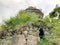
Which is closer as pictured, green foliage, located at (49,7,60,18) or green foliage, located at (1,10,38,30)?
green foliage, located at (1,10,38,30)

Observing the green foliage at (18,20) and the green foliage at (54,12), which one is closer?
the green foliage at (18,20)

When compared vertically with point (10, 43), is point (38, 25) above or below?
above

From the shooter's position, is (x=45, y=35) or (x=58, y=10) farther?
(x=58, y=10)

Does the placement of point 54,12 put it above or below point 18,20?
above

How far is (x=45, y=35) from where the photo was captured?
67.6 ft

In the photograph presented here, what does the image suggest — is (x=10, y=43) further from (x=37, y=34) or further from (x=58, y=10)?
(x=58, y=10)

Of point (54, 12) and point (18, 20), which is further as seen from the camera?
point (54, 12)

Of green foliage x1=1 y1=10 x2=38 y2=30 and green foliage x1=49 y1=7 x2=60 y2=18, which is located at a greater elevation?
green foliage x1=49 y1=7 x2=60 y2=18

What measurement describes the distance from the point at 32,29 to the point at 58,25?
3546 mm

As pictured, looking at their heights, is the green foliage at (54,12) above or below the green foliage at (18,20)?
above

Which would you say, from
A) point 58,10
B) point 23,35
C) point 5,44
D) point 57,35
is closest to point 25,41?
point 23,35

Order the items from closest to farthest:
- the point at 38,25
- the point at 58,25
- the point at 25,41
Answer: the point at 25,41 → the point at 38,25 → the point at 58,25

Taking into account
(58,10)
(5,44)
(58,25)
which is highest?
(58,10)

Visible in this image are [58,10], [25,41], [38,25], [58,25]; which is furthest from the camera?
[58,10]
